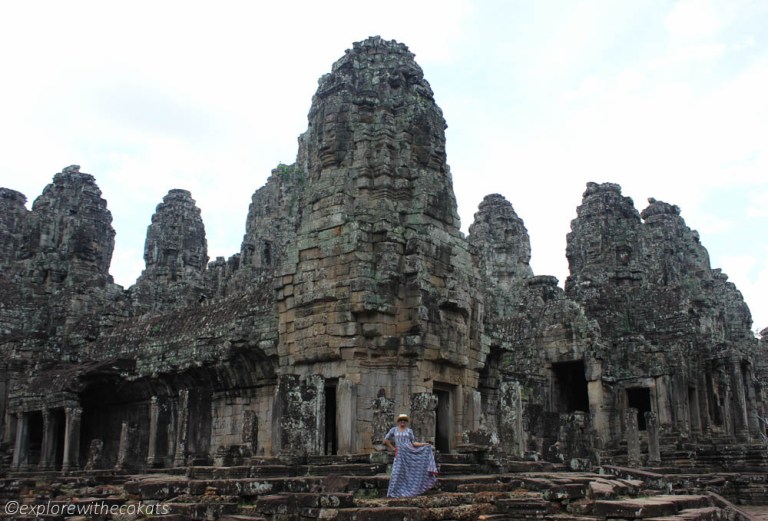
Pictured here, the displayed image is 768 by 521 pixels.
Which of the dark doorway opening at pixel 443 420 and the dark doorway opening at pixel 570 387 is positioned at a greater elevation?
the dark doorway opening at pixel 570 387

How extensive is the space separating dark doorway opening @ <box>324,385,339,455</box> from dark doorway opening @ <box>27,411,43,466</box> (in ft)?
45.5

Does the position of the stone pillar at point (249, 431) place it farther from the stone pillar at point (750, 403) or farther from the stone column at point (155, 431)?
the stone pillar at point (750, 403)

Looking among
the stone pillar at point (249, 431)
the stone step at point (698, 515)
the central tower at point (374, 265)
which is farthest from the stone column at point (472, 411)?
the stone step at point (698, 515)

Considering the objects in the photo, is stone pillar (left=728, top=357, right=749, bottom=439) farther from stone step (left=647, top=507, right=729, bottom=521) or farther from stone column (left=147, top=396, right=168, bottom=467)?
stone column (left=147, top=396, right=168, bottom=467)

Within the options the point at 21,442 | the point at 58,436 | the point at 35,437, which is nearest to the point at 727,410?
the point at 58,436

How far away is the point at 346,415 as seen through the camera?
15.0 m

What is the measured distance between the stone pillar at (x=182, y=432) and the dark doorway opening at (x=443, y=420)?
806 centimetres

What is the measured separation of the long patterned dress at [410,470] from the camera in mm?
10023

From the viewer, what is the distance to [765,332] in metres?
61.2

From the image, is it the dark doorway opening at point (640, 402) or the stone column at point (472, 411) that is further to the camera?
the dark doorway opening at point (640, 402)

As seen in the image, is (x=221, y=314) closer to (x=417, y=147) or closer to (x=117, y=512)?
(x=417, y=147)

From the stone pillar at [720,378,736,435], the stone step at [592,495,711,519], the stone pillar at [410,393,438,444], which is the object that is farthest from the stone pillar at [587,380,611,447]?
the stone step at [592,495,711,519]

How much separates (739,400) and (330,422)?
19.6 m

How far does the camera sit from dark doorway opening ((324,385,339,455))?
16.0 meters
